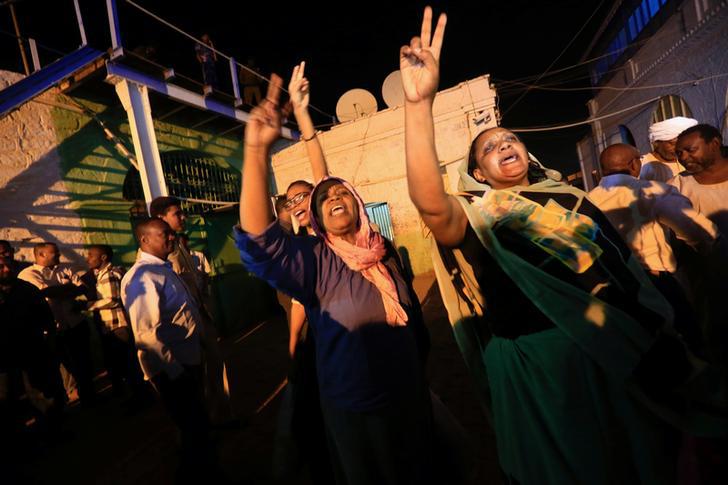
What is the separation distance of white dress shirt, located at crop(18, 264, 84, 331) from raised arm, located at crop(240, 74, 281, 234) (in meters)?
4.61

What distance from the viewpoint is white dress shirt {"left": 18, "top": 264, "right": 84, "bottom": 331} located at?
4.54 metres

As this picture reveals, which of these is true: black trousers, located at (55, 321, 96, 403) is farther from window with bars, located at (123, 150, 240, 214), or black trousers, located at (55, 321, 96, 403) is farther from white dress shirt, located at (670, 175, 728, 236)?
white dress shirt, located at (670, 175, 728, 236)

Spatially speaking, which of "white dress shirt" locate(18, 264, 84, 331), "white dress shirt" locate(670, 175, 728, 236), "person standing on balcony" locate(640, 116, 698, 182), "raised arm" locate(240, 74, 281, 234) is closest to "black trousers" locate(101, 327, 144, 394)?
"white dress shirt" locate(18, 264, 84, 331)

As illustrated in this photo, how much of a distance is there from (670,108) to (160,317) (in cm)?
1196

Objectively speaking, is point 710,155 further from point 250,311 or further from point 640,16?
point 640,16

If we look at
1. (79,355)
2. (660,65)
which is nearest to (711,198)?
(79,355)

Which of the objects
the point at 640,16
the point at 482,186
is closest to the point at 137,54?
the point at 482,186

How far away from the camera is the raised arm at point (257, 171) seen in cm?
131

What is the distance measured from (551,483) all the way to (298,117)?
204 cm

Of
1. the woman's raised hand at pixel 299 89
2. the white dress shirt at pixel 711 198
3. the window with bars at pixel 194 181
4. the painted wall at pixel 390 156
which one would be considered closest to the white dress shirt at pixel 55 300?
the window with bars at pixel 194 181

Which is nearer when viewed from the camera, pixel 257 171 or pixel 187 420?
pixel 257 171

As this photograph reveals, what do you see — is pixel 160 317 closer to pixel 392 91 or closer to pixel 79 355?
pixel 79 355

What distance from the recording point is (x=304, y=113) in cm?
201

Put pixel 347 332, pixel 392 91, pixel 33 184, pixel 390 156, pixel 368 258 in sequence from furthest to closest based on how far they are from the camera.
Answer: pixel 390 156
pixel 392 91
pixel 33 184
pixel 368 258
pixel 347 332
